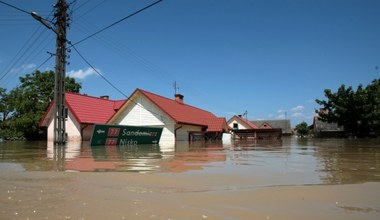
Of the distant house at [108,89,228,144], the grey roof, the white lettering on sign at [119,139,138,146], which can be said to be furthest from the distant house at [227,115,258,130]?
the white lettering on sign at [119,139,138,146]

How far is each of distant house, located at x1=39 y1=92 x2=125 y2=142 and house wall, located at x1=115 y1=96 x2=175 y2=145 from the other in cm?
260

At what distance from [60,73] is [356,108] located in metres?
34.2

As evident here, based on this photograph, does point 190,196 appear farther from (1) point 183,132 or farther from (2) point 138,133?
(1) point 183,132

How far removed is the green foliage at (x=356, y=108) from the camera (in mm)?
40594

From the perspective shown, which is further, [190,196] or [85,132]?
[85,132]

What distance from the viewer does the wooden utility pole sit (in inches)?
844

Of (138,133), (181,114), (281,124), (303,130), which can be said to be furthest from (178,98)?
(281,124)

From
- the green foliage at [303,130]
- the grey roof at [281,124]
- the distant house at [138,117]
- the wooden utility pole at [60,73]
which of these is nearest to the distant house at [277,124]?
the grey roof at [281,124]

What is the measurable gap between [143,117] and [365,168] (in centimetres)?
2625

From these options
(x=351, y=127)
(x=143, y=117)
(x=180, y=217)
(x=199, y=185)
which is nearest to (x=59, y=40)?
(x=143, y=117)

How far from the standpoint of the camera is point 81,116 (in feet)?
108

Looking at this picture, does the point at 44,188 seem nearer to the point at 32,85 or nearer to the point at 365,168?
the point at 365,168

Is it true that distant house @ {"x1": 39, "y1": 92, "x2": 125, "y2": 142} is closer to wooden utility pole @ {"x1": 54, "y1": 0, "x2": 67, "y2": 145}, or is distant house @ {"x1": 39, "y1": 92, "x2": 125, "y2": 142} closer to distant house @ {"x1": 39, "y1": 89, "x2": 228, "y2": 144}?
distant house @ {"x1": 39, "y1": 89, "x2": 228, "y2": 144}

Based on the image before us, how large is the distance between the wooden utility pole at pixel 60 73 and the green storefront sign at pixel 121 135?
286 cm
